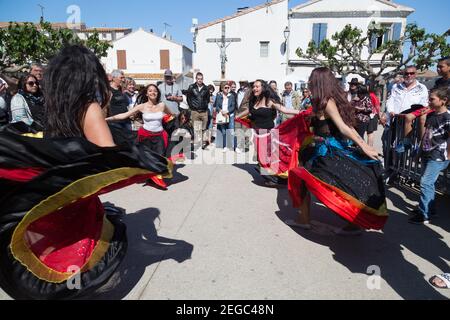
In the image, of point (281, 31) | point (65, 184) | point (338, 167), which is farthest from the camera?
point (281, 31)

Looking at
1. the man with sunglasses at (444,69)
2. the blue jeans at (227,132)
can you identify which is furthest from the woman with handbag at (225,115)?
the man with sunglasses at (444,69)

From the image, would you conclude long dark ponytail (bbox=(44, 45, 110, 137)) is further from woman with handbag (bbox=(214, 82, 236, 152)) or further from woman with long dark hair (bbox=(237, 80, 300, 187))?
woman with handbag (bbox=(214, 82, 236, 152))

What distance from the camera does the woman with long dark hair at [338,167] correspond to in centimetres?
294

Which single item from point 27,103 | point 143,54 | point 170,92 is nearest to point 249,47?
point 143,54

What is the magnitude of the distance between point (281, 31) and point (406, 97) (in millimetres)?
26157

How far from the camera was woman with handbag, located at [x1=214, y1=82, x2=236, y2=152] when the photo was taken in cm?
923

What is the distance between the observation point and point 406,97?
5.62m

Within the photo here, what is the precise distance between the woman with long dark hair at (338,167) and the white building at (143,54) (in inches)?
1554

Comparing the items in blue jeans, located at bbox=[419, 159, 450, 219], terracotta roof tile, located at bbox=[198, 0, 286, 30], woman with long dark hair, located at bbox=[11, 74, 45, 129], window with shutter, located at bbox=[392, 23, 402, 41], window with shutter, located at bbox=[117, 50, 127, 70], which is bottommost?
blue jeans, located at bbox=[419, 159, 450, 219]

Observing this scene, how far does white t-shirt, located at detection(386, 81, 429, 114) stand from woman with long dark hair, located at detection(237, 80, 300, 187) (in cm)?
195

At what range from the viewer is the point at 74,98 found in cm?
200

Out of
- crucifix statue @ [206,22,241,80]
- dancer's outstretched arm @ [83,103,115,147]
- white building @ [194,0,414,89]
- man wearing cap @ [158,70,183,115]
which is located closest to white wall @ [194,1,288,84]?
white building @ [194,0,414,89]

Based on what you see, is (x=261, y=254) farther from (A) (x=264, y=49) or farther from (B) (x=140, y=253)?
(A) (x=264, y=49)

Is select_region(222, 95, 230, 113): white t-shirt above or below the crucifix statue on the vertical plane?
below
